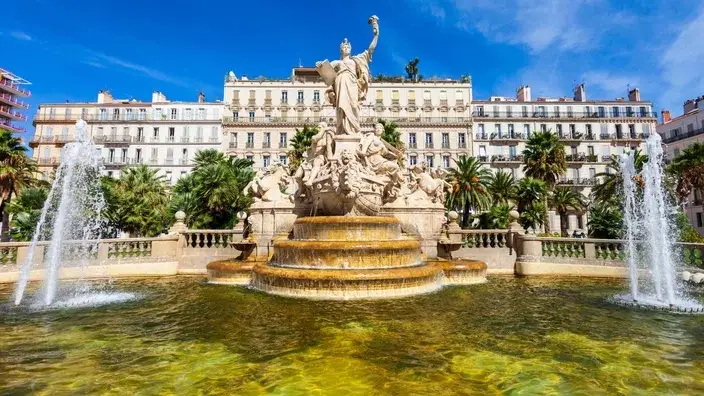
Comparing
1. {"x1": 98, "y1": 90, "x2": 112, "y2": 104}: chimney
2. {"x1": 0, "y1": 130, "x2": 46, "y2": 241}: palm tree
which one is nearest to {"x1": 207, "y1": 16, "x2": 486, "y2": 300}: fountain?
{"x1": 0, "y1": 130, "x2": 46, "y2": 241}: palm tree

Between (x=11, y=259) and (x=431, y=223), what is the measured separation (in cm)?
1549

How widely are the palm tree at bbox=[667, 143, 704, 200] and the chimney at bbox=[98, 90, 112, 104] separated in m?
73.0

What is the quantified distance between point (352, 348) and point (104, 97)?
6838 cm

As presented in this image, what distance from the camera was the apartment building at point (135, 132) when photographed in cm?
5531

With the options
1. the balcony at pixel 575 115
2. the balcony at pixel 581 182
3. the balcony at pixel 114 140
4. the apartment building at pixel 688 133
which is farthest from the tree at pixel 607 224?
the balcony at pixel 114 140

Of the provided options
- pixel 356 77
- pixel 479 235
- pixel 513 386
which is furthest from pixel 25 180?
pixel 513 386

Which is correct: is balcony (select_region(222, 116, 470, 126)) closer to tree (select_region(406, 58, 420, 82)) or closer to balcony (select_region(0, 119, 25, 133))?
tree (select_region(406, 58, 420, 82))

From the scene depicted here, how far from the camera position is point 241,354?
530cm

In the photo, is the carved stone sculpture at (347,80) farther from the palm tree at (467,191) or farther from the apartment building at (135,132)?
the apartment building at (135,132)

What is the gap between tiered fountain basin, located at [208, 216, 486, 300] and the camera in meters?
9.20

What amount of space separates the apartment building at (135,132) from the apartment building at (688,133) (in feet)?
206

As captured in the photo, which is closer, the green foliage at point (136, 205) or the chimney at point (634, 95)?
the green foliage at point (136, 205)

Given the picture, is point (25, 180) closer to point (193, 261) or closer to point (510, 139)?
point (193, 261)

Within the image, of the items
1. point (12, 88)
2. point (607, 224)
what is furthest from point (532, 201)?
point (12, 88)
